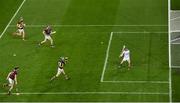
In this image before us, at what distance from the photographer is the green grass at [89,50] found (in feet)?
119

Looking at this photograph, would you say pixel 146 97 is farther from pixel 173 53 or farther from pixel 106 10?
pixel 106 10

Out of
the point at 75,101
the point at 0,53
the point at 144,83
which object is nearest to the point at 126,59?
the point at 144,83

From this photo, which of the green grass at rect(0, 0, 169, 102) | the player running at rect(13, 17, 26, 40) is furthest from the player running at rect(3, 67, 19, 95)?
the player running at rect(13, 17, 26, 40)

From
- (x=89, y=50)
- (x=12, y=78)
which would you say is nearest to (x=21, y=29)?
(x=89, y=50)

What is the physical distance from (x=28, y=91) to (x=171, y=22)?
Answer: 12404 mm

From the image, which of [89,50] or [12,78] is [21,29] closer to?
[89,50]

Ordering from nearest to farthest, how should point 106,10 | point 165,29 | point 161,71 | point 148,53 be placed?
point 161,71
point 148,53
point 165,29
point 106,10

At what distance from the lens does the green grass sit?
3631 centimetres

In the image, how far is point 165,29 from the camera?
45.1m

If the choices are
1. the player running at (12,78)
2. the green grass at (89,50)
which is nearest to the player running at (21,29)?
the green grass at (89,50)

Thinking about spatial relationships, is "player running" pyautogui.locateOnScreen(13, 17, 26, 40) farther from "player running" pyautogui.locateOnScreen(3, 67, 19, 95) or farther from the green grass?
"player running" pyautogui.locateOnScreen(3, 67, 19, 95)

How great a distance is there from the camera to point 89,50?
138 feet

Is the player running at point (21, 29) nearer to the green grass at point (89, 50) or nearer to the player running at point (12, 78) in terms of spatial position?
the green grass at point (89, 50)

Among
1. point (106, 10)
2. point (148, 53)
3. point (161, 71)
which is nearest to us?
point (161, 71)
